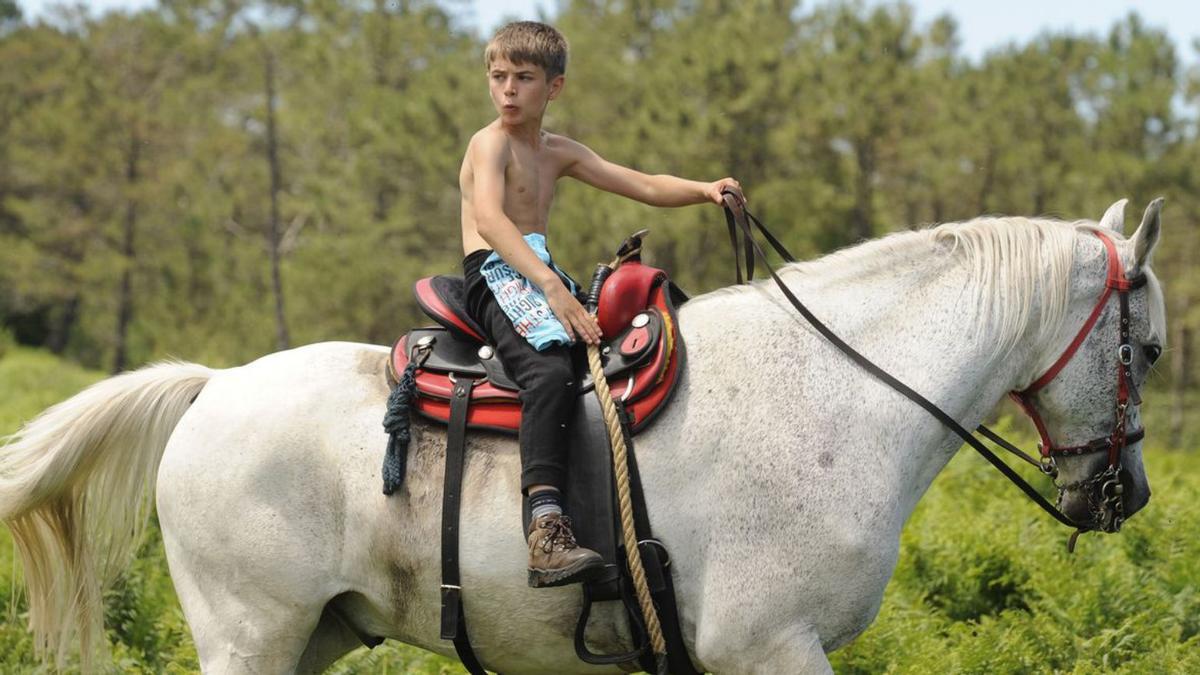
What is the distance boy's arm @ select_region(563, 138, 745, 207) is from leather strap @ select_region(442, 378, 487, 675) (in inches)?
35.5

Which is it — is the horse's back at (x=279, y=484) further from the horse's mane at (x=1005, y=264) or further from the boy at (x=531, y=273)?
the horse's mane at (x=1005, y=264)

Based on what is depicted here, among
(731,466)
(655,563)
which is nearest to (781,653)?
(655,563)

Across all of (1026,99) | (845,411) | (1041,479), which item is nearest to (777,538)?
(845,411)

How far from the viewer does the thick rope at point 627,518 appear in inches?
149

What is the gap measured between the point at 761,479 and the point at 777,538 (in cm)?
18

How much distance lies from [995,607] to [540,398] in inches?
184

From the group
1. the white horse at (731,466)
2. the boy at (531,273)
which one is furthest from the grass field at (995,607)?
the boy at (531,273)

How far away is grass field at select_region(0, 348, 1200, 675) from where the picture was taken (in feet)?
19.6

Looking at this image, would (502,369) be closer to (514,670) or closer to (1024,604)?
(514,670)

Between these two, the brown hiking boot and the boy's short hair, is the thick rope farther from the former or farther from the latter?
the boy's short hair

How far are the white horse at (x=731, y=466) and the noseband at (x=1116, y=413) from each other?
0.03 metres

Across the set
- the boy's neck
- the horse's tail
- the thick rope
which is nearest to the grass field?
the horse's tail

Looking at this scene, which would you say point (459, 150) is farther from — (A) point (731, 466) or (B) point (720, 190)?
(A) point (731, 466)

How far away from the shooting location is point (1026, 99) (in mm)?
24406
